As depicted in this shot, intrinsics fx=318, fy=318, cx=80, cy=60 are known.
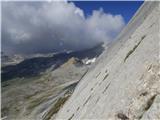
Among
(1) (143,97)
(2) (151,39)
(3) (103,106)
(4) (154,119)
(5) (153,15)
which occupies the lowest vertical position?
(4) (154,119)

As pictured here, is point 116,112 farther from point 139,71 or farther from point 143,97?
point 139,71

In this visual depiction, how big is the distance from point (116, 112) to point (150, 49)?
6975mm

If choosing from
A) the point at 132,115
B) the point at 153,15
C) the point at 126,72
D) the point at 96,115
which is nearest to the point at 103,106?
the point at 96,115

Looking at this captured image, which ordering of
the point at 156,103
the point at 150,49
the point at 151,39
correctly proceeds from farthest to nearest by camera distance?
the point at 151,39, the point at 150,49, the point at 156,103

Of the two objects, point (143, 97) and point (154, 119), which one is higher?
point (143, 97)

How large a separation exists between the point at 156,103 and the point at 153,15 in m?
18.9

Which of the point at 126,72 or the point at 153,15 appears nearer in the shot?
the point at 126,72

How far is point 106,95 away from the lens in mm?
29750

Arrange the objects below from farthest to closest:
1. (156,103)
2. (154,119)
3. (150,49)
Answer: (150,49)
(156,103)
(154,119)

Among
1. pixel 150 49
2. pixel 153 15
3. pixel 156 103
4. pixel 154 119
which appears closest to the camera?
pixel 154 119

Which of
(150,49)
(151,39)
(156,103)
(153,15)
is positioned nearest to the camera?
(156,103)

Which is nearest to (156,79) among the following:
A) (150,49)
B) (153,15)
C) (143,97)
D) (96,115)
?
(143,97)

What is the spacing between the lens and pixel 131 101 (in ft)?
76.9

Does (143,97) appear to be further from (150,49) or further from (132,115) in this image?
(150,49)
